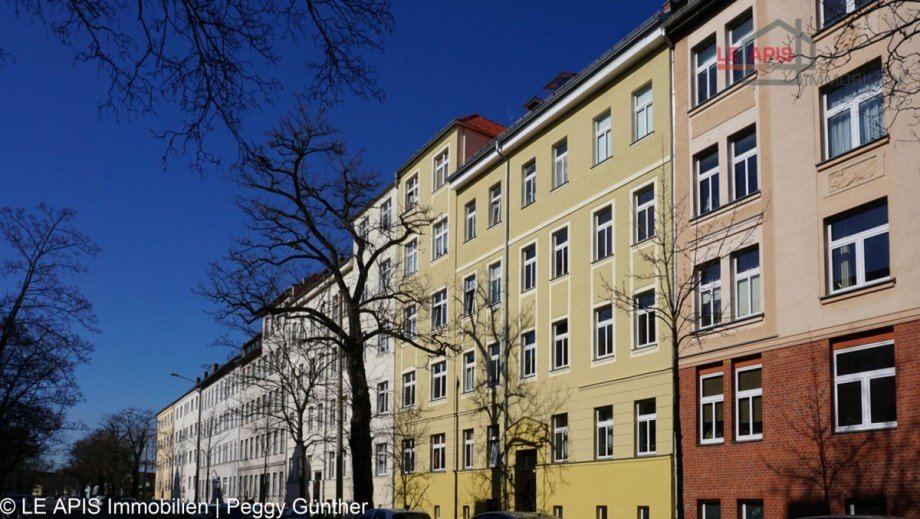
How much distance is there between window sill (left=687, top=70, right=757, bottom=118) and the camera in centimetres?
2356

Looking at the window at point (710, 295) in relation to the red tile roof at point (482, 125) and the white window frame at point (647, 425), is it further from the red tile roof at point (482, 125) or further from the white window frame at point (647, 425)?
the red tile roof at point (482, 125)

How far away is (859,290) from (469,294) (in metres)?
20.5

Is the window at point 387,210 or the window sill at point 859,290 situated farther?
the window at point 387,210

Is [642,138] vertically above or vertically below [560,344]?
above

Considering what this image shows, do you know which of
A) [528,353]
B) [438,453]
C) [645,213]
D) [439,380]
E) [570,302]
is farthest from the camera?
[439,380]

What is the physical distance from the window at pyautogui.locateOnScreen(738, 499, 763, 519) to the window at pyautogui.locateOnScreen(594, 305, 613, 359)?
6958 mm

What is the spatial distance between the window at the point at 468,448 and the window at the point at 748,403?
52.2ft

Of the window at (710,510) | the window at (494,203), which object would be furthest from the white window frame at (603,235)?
the window at (710,510)

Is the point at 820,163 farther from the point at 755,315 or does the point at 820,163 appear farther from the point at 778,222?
the point at 755,315

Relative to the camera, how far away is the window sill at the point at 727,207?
2307 centimetres

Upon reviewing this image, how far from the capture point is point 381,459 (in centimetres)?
4600

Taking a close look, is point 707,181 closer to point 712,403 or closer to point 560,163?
point 712,403

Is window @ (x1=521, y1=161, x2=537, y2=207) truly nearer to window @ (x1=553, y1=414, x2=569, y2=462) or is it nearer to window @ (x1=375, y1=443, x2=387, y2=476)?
window @ (x1=553, y1=414, x2=569, y2=462)

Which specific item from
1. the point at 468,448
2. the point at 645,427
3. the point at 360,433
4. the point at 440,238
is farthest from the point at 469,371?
the point at 645,427
